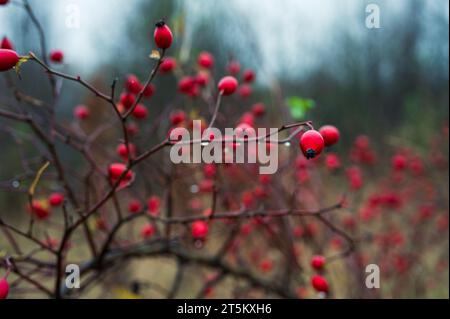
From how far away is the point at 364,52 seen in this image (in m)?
9.73

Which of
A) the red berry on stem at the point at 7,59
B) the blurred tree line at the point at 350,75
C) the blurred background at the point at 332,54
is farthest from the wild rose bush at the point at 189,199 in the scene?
the blurred tree line at the point at 350,75

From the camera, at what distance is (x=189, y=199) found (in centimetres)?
238

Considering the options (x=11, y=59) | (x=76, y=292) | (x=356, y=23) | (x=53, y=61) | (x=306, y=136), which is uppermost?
(x=356, y=23)

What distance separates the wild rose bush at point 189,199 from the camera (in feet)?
3.32

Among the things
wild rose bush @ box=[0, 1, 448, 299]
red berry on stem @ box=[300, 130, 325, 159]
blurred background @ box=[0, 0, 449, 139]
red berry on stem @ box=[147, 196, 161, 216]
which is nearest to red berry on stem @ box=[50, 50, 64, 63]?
wild rose bush @ box=[0, 1, 448, 299]

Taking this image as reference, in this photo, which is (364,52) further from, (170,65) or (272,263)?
(170,65)

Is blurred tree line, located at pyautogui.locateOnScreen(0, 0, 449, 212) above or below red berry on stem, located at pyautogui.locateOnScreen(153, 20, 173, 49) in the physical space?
above

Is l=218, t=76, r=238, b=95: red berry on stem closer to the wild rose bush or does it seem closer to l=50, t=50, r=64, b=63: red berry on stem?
the wild rose bush

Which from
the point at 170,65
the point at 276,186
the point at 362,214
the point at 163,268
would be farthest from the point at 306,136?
the point at 163,268

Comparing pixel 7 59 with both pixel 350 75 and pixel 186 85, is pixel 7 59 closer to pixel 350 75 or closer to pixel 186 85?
pixel 186 85

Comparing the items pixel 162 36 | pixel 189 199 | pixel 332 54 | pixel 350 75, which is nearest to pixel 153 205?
pixel 189 199

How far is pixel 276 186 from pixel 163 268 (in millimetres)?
3136

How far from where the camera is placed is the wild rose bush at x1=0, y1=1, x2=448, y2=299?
1.01 metres

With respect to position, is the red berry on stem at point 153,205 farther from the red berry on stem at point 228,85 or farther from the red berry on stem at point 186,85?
the red berry on stem at point 228,85
